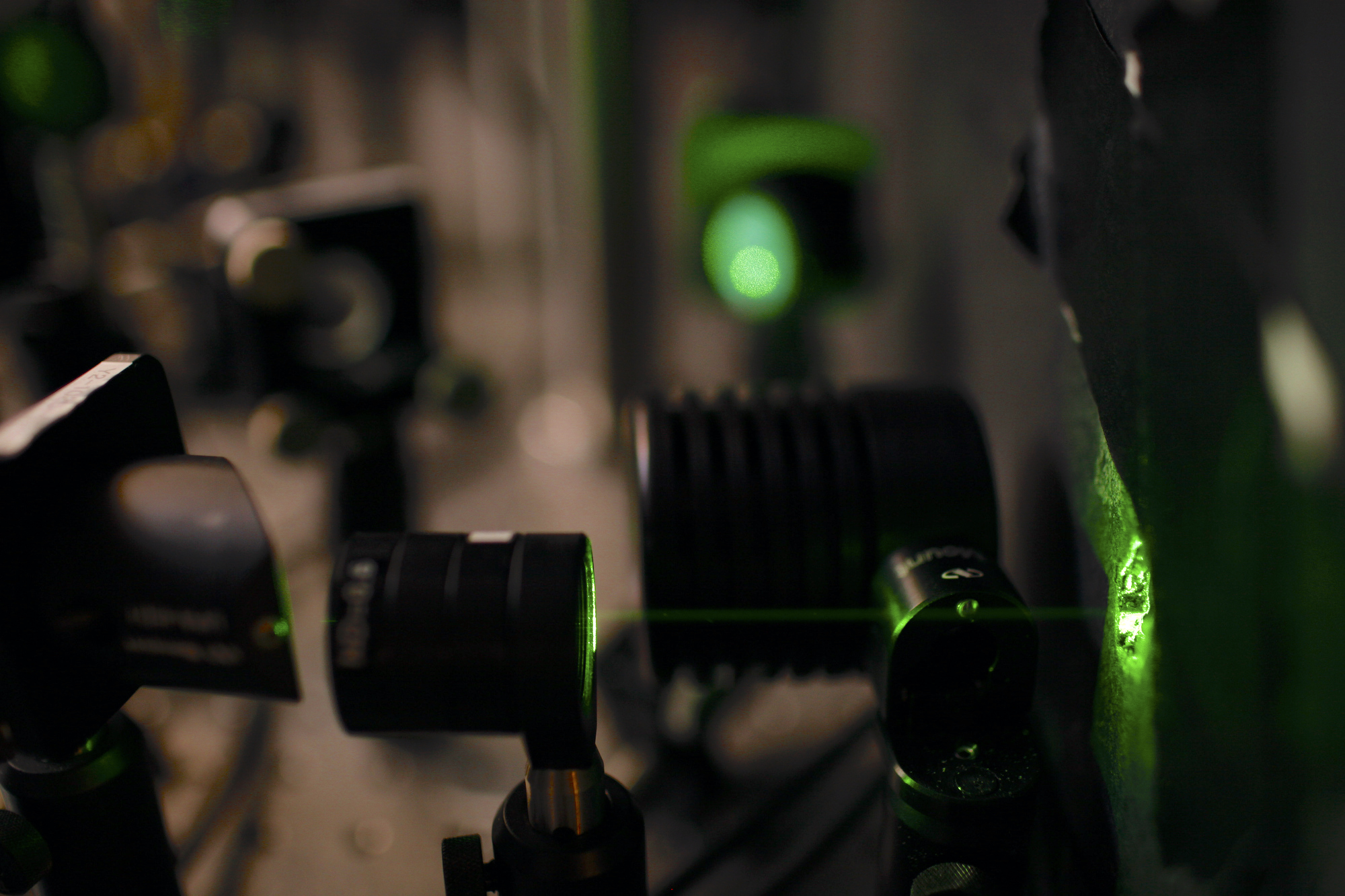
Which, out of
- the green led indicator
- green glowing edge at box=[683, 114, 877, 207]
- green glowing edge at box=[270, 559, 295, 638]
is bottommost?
green glowing edge at box=[270, 559, 295, 638]

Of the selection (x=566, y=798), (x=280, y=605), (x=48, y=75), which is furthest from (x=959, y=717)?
(x=48, y=75)

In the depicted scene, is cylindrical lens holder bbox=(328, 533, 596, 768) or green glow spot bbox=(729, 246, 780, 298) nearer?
cylindrical lens holder bbox=(328, 533, 596, 768)

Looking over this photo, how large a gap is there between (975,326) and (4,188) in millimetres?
964

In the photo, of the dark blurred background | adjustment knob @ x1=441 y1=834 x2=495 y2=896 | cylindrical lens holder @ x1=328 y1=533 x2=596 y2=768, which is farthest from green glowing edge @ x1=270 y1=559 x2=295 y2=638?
the dark blurred background

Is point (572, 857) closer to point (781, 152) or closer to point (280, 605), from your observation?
point (280, 605)

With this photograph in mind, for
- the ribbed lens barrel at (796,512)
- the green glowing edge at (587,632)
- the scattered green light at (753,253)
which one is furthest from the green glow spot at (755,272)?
the green glowing edge at (587,632)

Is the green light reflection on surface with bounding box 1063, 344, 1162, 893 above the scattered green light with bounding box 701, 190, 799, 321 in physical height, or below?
below

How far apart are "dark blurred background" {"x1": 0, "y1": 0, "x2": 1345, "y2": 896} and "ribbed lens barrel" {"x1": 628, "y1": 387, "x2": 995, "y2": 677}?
55mm

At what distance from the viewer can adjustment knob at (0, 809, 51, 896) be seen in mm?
365

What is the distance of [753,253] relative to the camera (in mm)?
886

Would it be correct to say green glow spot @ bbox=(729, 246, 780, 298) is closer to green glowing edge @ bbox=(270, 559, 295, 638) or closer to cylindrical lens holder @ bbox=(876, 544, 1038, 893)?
cylindrical lens holder @ bbox=(876, 544, 1038, 893)

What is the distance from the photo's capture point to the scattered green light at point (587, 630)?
1.18 ft

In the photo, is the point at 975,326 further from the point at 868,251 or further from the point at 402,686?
the point at 402,686

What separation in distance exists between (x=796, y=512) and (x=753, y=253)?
48 centimetres
